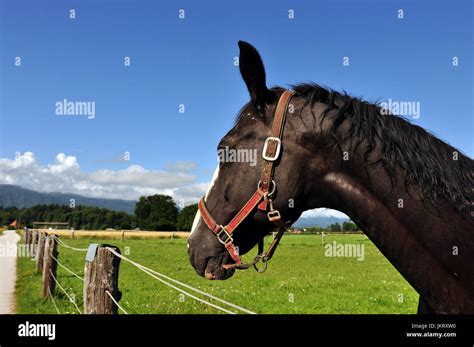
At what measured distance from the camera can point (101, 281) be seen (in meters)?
4.97

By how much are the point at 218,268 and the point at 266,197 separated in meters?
0.71

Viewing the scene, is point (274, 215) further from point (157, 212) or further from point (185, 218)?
point (157, 212)

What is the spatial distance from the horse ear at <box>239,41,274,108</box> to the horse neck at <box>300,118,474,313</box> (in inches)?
26.4

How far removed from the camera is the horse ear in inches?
117

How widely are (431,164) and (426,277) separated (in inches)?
30.2

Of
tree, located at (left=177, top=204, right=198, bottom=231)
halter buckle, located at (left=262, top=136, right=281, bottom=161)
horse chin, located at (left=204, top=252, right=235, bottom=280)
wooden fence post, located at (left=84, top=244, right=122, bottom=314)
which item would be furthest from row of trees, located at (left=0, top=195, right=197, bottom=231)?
halter buckle, located at (left=262, top=136, right=281, bottom=161)

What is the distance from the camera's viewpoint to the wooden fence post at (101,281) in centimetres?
493

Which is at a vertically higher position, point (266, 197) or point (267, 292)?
point (266, 197)

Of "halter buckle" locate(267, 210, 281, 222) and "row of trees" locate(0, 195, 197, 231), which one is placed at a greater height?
"halter buckle" locate(267, 210, 281, 222)

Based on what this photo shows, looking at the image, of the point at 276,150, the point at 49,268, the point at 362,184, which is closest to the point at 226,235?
the point at 276,150

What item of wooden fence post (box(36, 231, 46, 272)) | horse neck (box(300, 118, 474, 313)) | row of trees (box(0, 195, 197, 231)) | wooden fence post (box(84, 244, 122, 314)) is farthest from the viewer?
row of trees (box(0, 195, 197, 231))

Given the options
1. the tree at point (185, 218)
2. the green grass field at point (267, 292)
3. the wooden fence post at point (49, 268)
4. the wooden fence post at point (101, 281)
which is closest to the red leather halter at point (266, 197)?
the wooden fence post at point (101, 281)

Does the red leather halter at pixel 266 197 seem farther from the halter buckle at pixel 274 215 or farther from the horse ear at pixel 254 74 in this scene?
the horse ear at pixel 254 74

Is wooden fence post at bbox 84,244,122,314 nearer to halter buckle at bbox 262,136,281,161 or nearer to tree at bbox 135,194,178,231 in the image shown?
halter buckle at bbox 262,136,281,161
